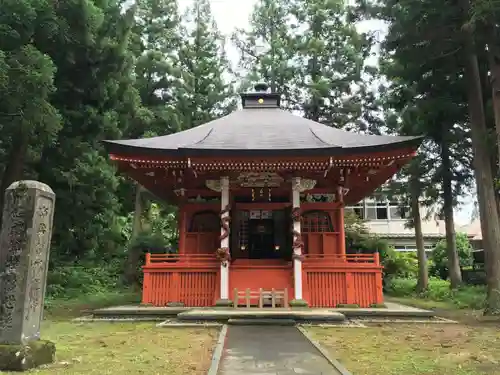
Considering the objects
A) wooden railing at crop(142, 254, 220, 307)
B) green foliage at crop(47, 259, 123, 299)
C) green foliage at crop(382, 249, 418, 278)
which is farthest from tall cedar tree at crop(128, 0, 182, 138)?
green foliage at crop(382, 249, 418, 278)

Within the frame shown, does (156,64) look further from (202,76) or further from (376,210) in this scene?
(376,210)

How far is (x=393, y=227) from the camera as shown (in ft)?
105

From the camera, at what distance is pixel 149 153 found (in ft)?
38.4

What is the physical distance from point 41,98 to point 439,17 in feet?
34.3

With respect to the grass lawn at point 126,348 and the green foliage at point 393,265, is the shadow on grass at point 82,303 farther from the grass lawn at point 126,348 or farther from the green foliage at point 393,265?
the green foliage at point 393,265

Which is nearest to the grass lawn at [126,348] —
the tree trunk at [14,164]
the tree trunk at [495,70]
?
the tree trunk at [14,164]

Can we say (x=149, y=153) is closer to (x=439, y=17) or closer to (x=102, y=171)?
(x=102, y=171)

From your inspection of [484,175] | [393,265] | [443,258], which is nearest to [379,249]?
[393,265]

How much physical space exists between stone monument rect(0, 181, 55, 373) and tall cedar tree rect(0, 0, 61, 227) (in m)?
6.32

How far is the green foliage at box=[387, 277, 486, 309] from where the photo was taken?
46.9 ft

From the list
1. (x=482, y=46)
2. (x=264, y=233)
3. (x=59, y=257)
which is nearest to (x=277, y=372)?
(x=264, y=233)

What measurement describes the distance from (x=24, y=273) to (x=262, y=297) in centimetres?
662

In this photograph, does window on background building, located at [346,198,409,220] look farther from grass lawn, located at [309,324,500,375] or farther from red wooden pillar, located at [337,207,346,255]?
grass lawn, located at [309,324,500,375]

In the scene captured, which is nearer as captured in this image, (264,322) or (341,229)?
(264,322)
